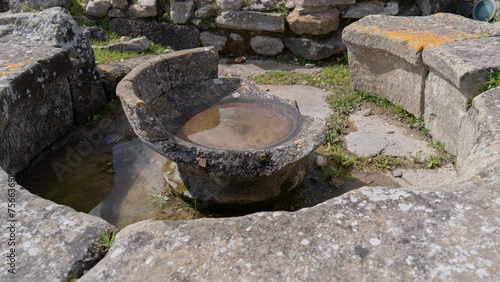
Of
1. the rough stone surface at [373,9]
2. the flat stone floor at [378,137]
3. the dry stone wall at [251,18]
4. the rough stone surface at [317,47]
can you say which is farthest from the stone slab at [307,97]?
the rough stone surface at [373,9]

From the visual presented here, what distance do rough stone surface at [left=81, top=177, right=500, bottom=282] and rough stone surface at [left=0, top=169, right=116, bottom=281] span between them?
0.10 m

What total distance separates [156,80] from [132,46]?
2376 mm

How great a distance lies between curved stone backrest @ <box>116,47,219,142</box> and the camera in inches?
117

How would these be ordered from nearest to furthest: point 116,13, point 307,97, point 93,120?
1. point 93,120
2. point 307,97
3. point 116,13

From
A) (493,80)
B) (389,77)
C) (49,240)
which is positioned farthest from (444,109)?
(49,240)

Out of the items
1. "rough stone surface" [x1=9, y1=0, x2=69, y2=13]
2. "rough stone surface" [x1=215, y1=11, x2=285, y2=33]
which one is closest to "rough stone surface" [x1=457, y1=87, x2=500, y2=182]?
"rough stone surface" [x1=215, y1=11, x2=285, y2=33]

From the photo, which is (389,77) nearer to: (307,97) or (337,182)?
(307,97)

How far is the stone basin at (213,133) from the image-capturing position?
9.55ft

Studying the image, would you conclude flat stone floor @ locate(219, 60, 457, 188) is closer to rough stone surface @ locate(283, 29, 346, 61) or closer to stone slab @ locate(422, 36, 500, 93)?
stone slab @ locate(422, 36, 500, 93)

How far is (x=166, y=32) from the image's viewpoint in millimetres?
6469

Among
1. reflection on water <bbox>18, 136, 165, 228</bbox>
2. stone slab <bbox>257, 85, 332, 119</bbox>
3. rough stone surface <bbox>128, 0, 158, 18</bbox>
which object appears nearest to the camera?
reflection on water <bbox>18, 136, 165, 228</bbox>

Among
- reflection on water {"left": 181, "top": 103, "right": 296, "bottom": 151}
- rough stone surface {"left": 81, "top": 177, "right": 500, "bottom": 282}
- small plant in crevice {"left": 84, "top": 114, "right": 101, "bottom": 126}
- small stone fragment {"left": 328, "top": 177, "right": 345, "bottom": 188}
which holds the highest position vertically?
rough stone surface {"left": 81, "top": 177, "right": 500, "bottom": 282}

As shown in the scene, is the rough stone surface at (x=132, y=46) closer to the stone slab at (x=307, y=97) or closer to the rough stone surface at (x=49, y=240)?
the stone slab at (x=307, y=97)

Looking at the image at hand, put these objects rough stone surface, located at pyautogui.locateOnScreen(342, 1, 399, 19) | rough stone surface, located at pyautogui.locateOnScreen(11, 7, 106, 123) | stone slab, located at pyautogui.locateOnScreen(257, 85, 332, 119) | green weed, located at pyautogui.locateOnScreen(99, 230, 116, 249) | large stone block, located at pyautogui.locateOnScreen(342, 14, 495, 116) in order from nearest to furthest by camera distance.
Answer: green weed, located at pyautogui.locateOnScreen(99, 230, 116, 249)
large stone block, located at pyautogui.locateOnScreen(342, 14, 495, 116)
rough stone surface, located at pyautogui.locateOnScreen(11, 7, 106, 123)
stone slab, located at pyautogui.locateOnScreen(257, 85, 332, 119)
rough stone surface, located at pyautogui.locateOnScreen(342, 1, 399, 19)
